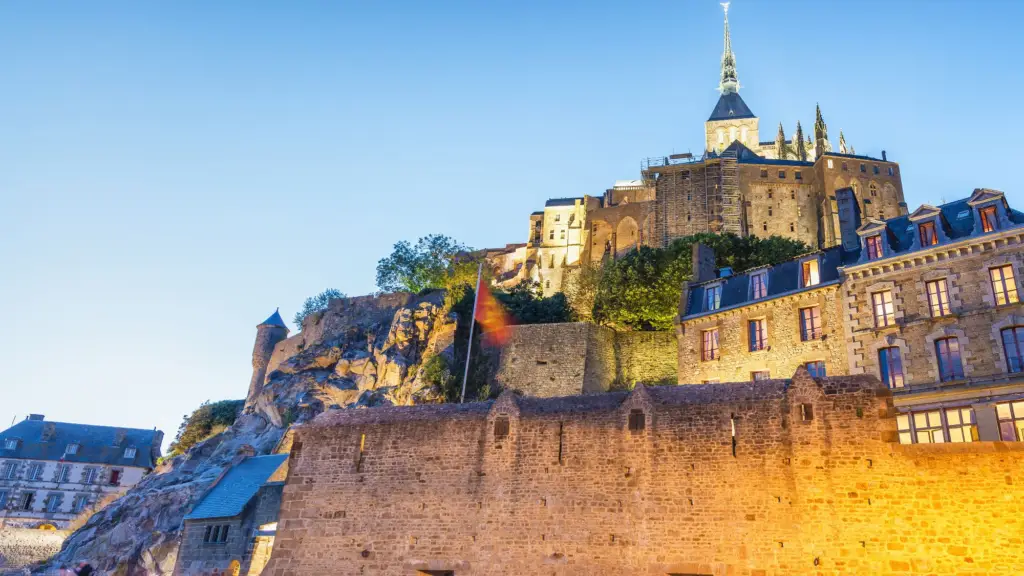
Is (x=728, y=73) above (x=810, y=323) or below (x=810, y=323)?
above

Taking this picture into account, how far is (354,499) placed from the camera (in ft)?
59.9

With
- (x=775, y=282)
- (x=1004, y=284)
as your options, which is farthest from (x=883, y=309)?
(x=775, y=282)

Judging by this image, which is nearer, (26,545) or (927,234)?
(927,234)

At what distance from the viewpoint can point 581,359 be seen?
37.6m

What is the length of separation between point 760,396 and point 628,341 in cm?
2346

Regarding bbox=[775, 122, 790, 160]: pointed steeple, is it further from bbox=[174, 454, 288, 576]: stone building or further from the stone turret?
bbox=[174, 454, 288, 576]: stone building

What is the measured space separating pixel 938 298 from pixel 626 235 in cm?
4670

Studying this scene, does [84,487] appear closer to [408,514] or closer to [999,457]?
[408,514]

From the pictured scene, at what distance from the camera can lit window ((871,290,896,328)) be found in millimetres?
26812

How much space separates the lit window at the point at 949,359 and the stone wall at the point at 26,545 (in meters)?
61.0

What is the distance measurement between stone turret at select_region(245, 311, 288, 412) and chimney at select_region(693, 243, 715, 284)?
4311cm

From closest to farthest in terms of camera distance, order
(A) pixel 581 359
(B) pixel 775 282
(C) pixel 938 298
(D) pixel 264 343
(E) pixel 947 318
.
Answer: (E) pixel 947 318 → (C) pixel 938 298 → (B) pixel 775 282 → (A) pixel 581 359 → (D) pixel 264 343

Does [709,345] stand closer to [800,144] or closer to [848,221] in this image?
[848,221]

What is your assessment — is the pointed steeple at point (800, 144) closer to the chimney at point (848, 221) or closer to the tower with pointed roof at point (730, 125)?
the tower with pointed roof at point (730, 125)
